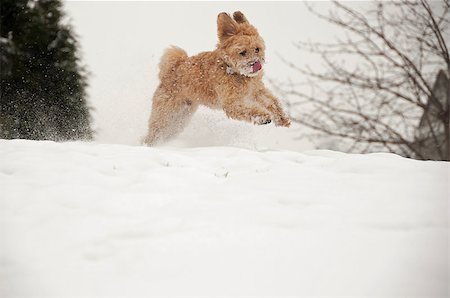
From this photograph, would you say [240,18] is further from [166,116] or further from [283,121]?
[166,116]

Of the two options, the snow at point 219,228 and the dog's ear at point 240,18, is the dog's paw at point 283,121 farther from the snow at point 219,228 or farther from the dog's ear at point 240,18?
the snow at point 219,228

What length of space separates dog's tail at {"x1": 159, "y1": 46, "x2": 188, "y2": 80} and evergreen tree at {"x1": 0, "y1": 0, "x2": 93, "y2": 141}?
3631 mm

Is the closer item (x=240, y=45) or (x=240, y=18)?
(x=240, y=45)

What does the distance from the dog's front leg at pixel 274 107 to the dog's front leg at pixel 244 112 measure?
0.14 m

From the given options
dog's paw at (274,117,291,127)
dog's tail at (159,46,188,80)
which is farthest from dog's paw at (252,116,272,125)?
dog's tail at (159,46,188,80)

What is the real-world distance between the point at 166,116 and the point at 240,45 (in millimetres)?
1597

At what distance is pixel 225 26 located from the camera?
19.3 ft

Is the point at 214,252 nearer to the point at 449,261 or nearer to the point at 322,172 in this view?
the point at 449,261

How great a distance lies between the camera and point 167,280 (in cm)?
217

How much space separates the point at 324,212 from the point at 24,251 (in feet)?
5.74

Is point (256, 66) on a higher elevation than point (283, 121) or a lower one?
higher

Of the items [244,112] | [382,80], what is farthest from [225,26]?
[382,80]

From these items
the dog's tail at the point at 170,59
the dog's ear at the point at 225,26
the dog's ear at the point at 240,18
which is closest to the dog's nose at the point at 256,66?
the dog's ear at the point at 225,26

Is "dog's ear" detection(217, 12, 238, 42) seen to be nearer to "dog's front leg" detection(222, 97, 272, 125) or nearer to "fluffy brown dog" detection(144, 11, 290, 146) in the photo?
"fluffy brown dog" detection(144, 11, 290, 146)
